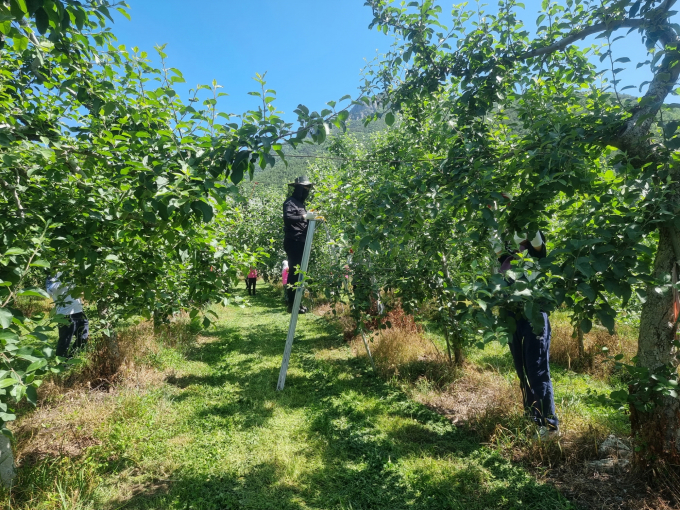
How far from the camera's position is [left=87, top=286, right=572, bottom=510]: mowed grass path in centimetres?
270

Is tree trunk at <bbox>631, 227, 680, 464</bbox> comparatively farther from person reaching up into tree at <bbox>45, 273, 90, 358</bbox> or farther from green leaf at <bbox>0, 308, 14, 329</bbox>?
person reaching up into tree at <bbox>45, 273, 90, 358</bbox>

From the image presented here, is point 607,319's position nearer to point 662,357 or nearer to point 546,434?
point 662,357

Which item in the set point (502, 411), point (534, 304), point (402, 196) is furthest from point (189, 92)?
point (502, 411)

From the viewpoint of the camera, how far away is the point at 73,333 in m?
5.39

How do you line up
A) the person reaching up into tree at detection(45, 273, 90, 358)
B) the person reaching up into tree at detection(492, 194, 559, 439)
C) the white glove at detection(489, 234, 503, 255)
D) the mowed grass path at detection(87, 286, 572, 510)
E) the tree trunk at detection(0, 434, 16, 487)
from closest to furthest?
the tree trunk at detection(0, 434, 16, 487), the mowed grass path at detection(87, 286, 572, 510), the white glove at detection(489, 234, 503, 255), the person reaching up into tree at detection(492, 194, 559, 439), the person reaching up into tree at detection(45, 273, 90, 358)

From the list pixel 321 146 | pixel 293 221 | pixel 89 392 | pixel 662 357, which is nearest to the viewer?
pixel 662 357

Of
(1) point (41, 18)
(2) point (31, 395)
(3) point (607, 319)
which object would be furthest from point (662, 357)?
(1) point (41, 18)

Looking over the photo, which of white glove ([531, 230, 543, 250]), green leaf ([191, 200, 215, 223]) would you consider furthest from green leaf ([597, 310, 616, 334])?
green leaf ([191, 200, 215, 223])

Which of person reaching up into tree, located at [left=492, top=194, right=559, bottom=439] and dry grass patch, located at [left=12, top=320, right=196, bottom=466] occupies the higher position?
person reaching up into tree, located at [left=492, top=194, right=559, bottom=439]

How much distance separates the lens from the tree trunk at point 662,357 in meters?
2.46

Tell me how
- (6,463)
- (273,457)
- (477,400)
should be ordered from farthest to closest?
(477,400)
(273,457)
(6,463)

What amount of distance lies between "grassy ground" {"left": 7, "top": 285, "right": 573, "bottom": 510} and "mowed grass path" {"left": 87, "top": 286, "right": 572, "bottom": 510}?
11mm

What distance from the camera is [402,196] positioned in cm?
282

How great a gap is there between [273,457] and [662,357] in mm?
3219
